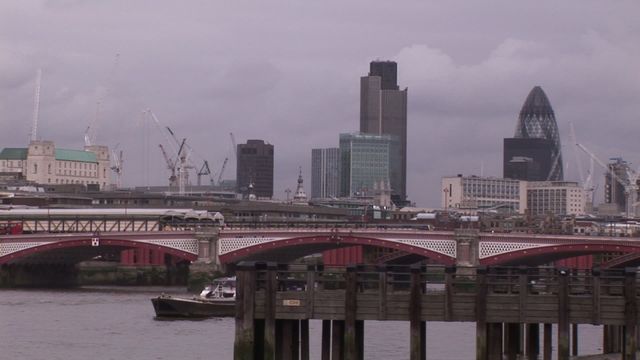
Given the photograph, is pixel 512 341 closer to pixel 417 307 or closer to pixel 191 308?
pixel 417 307

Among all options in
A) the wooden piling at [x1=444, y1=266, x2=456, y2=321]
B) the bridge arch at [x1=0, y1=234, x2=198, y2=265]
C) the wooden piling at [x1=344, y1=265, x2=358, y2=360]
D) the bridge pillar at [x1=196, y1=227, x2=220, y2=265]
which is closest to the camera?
the wooden piling at [x1=344, y1=265, x2=358, y2=360]

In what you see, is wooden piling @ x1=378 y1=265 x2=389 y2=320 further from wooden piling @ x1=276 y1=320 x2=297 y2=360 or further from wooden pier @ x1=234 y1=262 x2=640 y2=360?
wooden piling @ x1=276 y1=320 x2=297 y2=360

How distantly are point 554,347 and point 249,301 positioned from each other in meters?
26.1

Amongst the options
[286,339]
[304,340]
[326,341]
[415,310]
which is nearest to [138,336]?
[304,340]

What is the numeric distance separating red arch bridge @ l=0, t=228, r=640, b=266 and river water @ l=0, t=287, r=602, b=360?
21.0 m

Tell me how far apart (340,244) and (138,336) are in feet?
156

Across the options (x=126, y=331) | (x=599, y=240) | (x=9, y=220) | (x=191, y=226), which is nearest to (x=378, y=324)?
(x=126, y=331)

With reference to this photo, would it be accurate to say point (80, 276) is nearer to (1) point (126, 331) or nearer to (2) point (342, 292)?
(1) point (126, 331)

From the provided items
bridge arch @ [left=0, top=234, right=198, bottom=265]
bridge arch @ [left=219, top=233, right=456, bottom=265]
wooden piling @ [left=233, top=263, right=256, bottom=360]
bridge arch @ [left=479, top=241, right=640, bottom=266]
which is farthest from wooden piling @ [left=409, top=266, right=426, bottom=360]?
bridge arch @ [left=0, top=234, right=198, bottom=265]

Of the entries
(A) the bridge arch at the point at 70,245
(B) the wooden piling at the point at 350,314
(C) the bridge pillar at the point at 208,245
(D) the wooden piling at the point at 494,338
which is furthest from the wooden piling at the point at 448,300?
(A) the bridge arch at the point at 70,245

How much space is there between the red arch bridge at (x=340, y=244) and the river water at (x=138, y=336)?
21.0m

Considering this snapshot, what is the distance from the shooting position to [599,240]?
113938 millimetres

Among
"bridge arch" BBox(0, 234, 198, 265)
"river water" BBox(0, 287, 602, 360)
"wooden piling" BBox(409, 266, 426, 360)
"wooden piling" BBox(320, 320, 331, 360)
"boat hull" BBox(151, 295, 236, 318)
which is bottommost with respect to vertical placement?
"river water" BBox(0, 287, 602, 360)

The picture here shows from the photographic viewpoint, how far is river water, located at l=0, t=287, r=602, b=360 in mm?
66562
